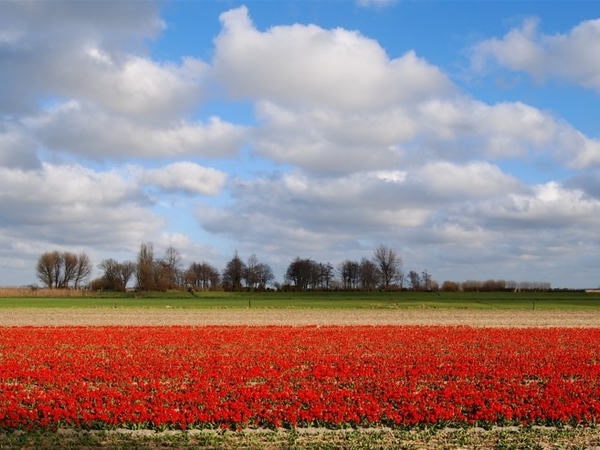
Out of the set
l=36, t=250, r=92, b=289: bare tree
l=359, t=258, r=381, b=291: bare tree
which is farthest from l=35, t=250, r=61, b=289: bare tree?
l=359, t=258, r=381, b=291: bare tree

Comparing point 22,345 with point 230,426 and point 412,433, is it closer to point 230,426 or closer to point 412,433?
point 230,426

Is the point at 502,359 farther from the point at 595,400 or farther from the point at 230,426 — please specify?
the point at 230,426

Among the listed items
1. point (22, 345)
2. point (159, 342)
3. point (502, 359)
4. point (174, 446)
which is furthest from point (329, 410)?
point (22, 345)

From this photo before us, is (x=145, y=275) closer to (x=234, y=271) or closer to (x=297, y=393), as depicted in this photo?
Answer: (x=234, y=271)

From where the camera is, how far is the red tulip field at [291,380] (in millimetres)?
13664

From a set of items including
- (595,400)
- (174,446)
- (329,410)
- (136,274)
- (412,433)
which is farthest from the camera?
(136,274)

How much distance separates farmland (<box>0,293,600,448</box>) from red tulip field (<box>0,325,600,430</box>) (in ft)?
0.15

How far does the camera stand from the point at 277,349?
2584 centimetres

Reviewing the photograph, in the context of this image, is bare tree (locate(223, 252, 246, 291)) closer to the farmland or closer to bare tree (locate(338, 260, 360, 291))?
bare tree (locate(338, 260, 360, 291))

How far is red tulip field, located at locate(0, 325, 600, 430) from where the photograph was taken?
1366cm

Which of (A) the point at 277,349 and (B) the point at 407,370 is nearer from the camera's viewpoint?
(B) the point at 407,370

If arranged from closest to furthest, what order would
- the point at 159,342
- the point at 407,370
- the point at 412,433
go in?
the point at 412,433
the point at 407,370
the point at 159,342

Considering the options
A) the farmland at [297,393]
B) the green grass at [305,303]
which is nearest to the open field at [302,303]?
the green grass at [305,303]

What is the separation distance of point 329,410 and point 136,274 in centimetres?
14042
